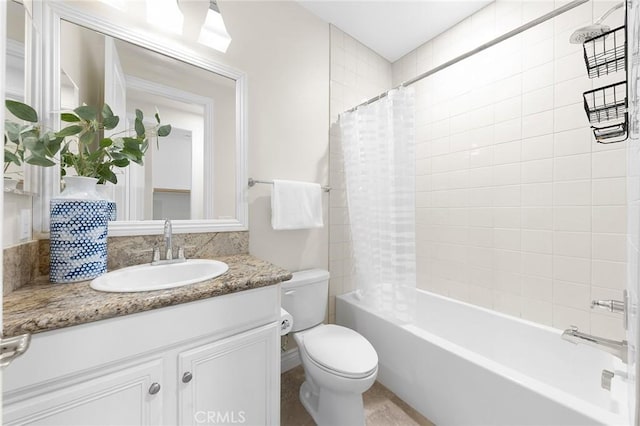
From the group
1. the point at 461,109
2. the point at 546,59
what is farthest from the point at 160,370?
the point at 546,59

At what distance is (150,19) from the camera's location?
1208mm

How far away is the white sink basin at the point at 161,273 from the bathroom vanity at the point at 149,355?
9cm

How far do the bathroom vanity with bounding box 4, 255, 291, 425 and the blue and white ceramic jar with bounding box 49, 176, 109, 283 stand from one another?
0.06 meters

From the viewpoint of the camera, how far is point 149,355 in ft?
2.57

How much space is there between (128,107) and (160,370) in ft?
3.77

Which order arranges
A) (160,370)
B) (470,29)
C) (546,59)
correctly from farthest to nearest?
(470,29) < (546,59) < (160,370)

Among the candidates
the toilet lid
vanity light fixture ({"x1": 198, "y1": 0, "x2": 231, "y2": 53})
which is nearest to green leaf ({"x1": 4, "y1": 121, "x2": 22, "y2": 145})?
vanity light fixture ({"x1": 198, "y1": 0, "x2": 231, "y2": 53})

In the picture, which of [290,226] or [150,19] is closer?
[150,19]

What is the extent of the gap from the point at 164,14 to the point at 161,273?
1217 mm

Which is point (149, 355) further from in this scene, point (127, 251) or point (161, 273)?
point (127, 251)

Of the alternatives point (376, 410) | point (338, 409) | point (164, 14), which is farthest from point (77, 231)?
point (376, 410)

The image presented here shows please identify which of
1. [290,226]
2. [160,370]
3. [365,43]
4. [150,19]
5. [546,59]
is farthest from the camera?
[365,43]

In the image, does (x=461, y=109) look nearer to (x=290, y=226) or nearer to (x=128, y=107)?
(x=290, y=226)

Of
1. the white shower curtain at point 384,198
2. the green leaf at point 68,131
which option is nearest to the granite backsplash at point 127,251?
the green leaf at point 68,131
